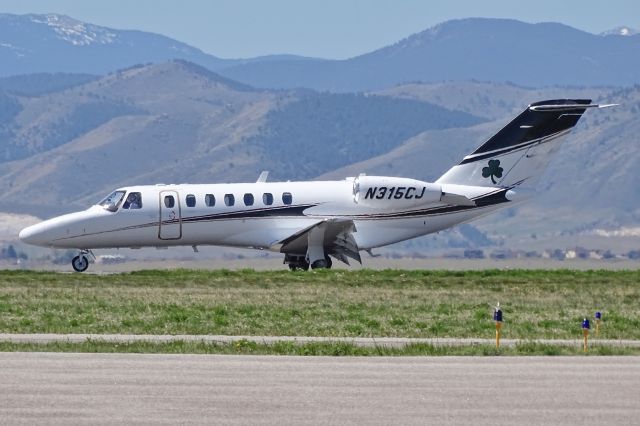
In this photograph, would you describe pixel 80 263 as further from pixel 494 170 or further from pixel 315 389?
pixel 315 389

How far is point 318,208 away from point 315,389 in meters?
26.2

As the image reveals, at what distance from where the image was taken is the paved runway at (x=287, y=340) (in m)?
26.2

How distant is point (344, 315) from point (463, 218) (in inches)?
645

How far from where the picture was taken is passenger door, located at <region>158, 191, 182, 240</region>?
152 ft

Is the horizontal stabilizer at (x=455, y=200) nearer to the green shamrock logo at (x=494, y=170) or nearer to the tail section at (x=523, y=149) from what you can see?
the tail section at (x=523, y=149)

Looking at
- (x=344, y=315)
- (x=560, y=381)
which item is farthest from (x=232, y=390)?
(x=344, y=315)

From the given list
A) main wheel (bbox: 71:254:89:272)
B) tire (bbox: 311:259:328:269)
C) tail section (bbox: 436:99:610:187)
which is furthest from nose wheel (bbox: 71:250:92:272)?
tail section (bbox: 436:99:610:187)

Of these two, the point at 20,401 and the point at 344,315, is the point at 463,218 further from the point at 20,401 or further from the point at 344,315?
the point at 20,401

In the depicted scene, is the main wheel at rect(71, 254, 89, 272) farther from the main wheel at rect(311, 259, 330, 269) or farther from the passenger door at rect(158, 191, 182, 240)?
the main wheel at rect(311, 259, 330, 269)

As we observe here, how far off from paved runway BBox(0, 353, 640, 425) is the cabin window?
73.6ft

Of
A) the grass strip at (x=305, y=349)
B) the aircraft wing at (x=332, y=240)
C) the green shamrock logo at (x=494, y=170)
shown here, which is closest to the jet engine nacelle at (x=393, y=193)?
the aircraft wing at (x=332, y=240)

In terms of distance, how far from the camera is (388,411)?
1919cm

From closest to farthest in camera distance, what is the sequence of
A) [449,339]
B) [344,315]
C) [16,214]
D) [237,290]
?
[449,339]
[344,315]
[237,290]
[16,214]

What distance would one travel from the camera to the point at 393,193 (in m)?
46.8
